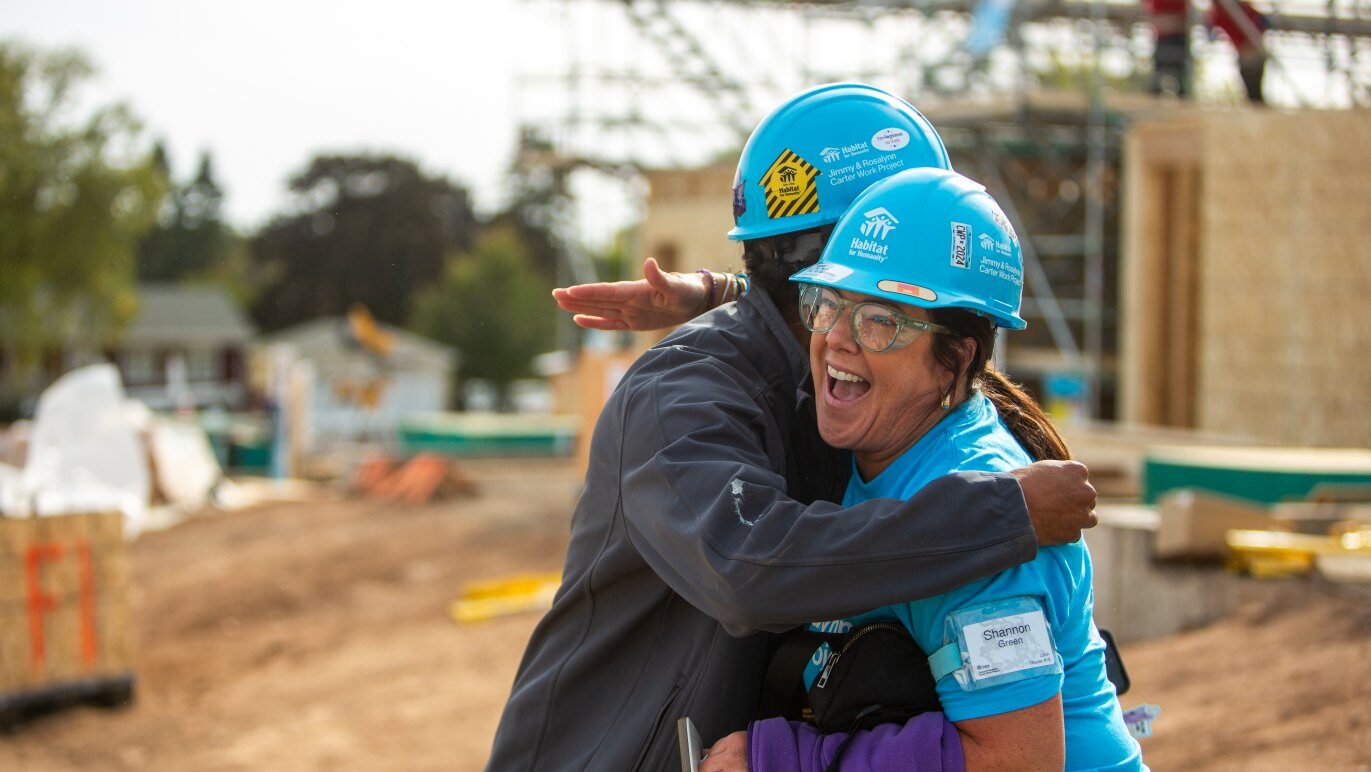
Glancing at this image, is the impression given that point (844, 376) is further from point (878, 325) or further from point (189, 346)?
point (189, 346)

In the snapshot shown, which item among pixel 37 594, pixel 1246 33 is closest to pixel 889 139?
pixel 37 594

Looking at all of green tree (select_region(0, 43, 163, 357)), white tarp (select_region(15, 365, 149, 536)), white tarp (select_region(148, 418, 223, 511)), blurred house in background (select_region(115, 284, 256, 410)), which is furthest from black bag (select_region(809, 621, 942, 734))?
blurred house in background (select_region(115, 284, 256, 410))

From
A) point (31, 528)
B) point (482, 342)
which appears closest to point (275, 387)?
point (31, 528)

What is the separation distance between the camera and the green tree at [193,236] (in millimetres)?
83625

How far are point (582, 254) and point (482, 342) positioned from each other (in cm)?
2907

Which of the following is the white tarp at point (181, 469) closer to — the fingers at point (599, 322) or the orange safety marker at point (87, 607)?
the orange safety marker at point (87, 607)

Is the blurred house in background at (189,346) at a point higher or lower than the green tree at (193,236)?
lower

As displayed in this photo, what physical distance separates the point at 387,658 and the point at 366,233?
175ft

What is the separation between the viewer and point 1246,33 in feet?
52.1

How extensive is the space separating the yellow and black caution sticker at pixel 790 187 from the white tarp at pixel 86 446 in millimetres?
13334

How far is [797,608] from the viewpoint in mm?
2242

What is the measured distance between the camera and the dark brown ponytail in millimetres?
2482

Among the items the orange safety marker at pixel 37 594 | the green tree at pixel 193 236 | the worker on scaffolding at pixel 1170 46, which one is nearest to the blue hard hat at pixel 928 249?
the orange safety marker at pixel 37 594

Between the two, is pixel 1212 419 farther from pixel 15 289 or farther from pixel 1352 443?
pixel 15 289
